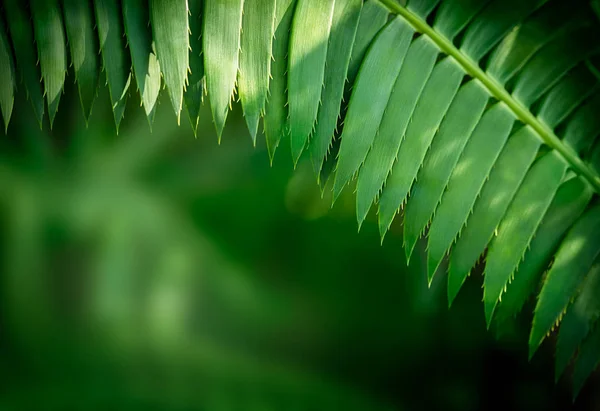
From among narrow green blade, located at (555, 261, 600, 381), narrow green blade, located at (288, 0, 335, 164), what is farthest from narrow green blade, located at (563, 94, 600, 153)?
narrow green blade, located at (288, 0, 335, 164)

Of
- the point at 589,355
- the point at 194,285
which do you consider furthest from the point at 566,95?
the point at 194,285

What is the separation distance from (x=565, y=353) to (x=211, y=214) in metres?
0.51

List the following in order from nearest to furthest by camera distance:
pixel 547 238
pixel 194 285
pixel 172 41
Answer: pixel 172 41 → pixel 547 238 → pixel 194 285

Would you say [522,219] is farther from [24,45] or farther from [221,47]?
[24,45]

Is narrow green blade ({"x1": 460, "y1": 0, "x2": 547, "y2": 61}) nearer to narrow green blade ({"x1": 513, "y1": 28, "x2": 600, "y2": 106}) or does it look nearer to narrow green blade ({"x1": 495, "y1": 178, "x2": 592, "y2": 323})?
narrow green blade ({"x1": 513, "y1": 28, "x2": 600, "y2": 106})

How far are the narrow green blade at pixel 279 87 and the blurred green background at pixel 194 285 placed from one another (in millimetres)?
382

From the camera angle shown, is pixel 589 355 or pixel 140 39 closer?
pixel 140 39

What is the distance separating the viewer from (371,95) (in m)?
0.40

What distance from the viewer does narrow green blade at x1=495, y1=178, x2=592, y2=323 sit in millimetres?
459

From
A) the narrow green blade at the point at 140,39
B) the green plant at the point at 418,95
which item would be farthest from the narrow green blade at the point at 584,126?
the narrow green blade at the point at 140,39

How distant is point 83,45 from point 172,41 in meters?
0.06

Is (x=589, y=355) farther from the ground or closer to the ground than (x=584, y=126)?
closer to the ground

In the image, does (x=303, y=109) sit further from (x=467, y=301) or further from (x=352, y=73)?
(x=467, y=301)

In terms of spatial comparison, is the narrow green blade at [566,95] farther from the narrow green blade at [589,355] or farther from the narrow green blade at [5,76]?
the narrow green blade at [5,76]
